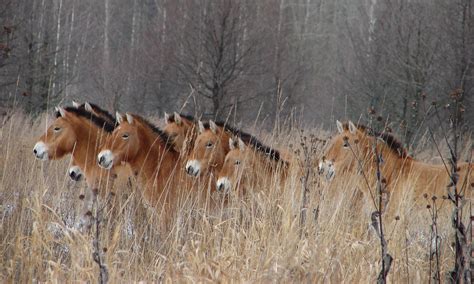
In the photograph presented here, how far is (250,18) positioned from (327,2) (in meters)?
22.0

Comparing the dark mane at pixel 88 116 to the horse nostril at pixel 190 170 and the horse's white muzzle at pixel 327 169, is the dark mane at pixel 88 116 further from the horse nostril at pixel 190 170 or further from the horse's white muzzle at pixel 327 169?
the horse's white muzzle at pixel 327 169

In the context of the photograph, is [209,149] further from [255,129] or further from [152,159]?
[255,129]

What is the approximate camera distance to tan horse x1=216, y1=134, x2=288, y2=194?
6.88m

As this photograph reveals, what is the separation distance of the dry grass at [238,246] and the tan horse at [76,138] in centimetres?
181

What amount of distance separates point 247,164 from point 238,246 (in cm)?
221

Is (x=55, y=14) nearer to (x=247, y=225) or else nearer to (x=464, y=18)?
(x=464, y=18)

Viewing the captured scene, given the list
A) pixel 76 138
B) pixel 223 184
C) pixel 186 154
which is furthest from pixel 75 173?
pixel 223 184

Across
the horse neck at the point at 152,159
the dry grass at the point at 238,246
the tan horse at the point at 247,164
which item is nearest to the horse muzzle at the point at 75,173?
the horse neck at the point at 152,159

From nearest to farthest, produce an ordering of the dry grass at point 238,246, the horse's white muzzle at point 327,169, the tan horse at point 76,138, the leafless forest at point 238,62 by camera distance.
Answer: the dry grass at point 238,246
the horse's white muzzle at point 327,169
the tan horse at point 76,138
the leafless forest at point 238,62

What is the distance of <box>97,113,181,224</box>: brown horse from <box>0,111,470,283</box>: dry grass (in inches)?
55.8

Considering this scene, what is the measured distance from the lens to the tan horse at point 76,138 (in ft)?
26.0

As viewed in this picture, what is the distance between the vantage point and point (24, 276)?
4379mm

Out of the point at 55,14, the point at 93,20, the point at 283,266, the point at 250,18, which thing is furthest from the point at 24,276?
the point at 93,20

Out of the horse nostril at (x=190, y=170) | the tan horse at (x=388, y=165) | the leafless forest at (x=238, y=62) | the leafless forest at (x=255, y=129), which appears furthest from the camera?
the leafless forest at (x=238, y=62)
